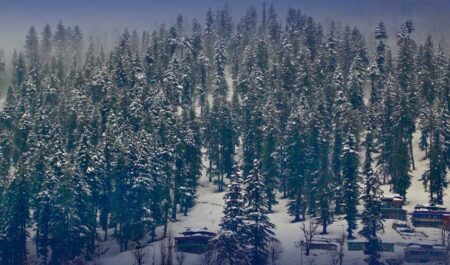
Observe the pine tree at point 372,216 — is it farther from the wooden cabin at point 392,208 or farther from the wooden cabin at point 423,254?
the wooden cabin at point 392,208

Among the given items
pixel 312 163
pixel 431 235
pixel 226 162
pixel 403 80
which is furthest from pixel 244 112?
pixel 431 235

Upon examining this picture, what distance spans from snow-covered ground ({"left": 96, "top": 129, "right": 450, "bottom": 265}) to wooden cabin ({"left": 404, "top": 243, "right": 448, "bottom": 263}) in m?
1.26

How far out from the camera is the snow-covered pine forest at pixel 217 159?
3543 inches

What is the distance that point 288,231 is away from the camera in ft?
315

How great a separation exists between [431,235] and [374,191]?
36.5 ft

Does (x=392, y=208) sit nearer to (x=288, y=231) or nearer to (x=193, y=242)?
(x=288, y=231)

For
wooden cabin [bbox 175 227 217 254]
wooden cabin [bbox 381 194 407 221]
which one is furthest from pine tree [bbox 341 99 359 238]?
wooden cabin [bbox 175 227 217 254]

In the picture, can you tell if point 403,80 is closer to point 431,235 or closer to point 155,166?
point 431,235

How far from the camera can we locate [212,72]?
163500mm

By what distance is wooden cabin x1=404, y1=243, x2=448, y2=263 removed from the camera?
290 feet

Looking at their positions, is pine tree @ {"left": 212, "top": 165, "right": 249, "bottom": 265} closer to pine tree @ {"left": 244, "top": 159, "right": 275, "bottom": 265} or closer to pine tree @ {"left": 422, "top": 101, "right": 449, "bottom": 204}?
pine tree @ {"left": 244, "top": 159, "right": 275, "bottom": 265}

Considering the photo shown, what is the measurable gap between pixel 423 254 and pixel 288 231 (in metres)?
19.1

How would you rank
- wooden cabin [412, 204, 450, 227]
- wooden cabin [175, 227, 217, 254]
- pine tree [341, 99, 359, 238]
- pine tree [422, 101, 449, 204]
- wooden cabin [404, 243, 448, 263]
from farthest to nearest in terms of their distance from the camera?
pine tree [422, 101, 449, 204] → wooden cabin [412, 204, 450, 227] → pine tree [341, 99, 359, 238] → wooden cabin [175, 227, 217, 254] → wooden cabin [404, 243, 448, 263]

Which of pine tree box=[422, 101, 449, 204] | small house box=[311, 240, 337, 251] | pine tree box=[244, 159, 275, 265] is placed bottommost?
small house box=[311, 240, 337, 251]
